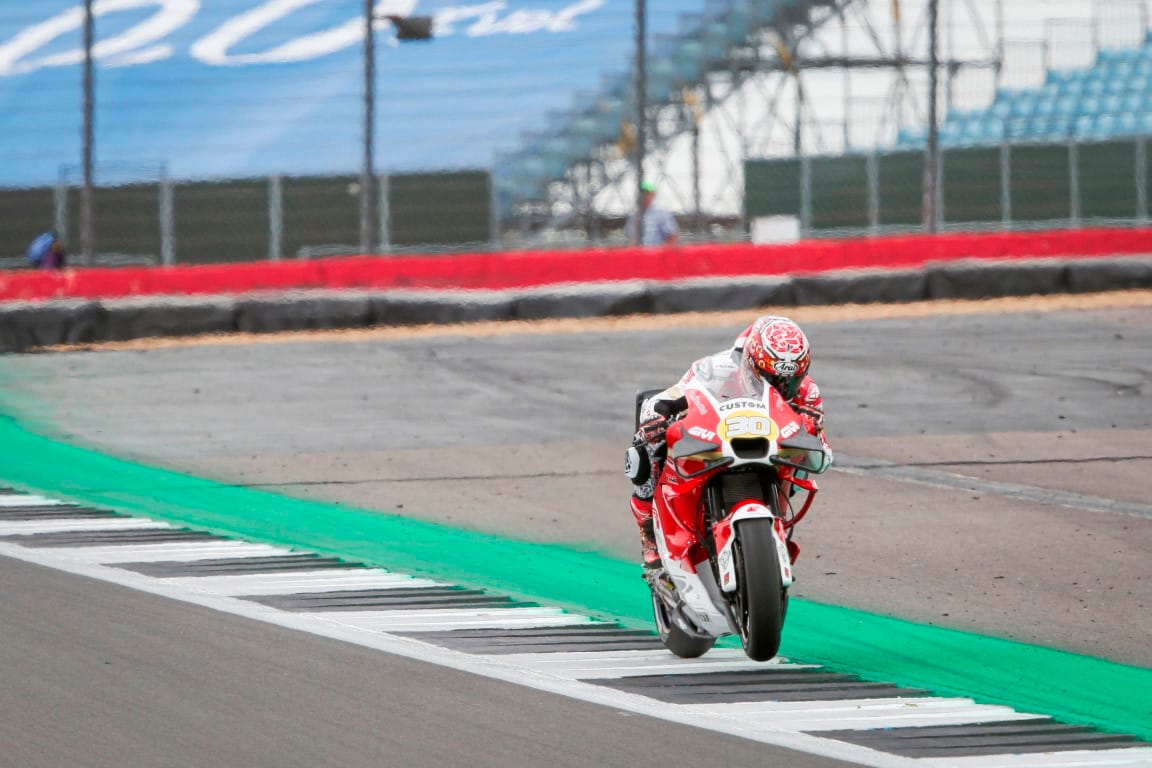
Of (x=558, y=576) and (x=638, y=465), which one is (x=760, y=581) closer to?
(x=638, y=465)

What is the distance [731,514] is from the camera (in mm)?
6289

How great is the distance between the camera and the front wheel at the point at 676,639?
6770mm

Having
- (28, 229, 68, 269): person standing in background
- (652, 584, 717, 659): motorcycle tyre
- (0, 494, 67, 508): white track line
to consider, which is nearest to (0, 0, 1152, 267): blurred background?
(28, 229, 68, 269): person standing in background

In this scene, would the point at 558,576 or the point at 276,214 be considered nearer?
the point at 558,576

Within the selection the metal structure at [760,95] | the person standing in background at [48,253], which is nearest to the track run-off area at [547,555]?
the person standing in background at [48,253]

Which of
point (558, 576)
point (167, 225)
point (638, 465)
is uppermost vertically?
point (167, 225)

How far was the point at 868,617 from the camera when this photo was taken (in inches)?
301

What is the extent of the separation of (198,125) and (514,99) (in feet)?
15.2

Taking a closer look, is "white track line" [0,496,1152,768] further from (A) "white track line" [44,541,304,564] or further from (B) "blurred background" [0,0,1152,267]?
(B) "blurred background" [0,0,1152,267]

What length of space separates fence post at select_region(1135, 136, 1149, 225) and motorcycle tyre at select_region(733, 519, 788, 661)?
19098 millimetres

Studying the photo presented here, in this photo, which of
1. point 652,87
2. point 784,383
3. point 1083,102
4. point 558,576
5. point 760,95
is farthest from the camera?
point 652,87

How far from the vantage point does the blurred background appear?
2403 cm

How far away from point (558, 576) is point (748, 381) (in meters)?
2.22

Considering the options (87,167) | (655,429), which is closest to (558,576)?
(655,429)
